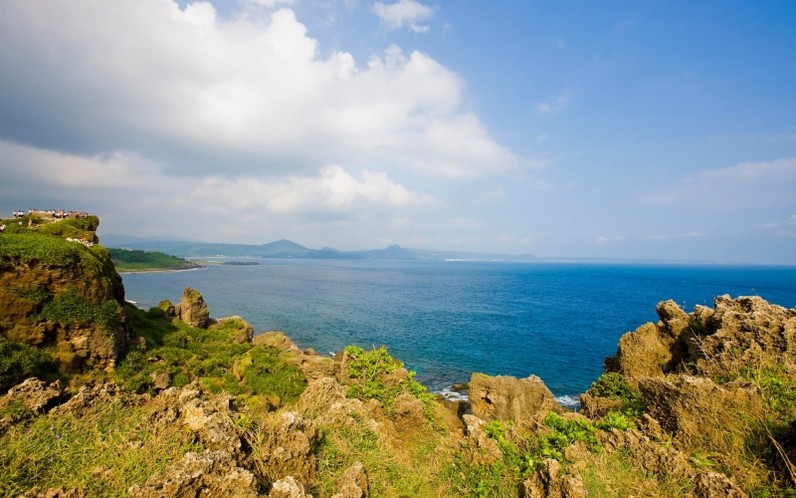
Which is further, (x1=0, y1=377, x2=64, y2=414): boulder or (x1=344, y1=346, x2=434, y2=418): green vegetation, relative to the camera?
(x1=344, y1=346, x2=434, y2=418): green vegetation

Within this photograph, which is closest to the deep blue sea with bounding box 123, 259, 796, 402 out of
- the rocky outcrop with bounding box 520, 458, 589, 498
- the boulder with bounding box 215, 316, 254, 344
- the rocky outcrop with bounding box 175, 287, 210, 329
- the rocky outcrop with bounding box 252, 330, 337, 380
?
the rocky outcrop with bounding box 252, 330, 337, 380

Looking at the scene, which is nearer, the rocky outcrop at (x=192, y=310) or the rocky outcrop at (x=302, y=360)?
the rocky outcrop at (x=302, y=360)

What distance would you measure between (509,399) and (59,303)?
34.2m

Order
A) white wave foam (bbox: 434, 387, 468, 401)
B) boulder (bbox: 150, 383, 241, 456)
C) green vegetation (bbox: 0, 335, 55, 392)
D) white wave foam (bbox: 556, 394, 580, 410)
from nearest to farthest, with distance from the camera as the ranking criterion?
1. boulder (bbox: 150, 383, 241, 456)
2. green vegetation (bbox: 0, 335, 55, 392)
3. white wave foam (bbox: 556, 394, 580, 410)
4. white wave foam (bbox: 434, 387, 468, 401)

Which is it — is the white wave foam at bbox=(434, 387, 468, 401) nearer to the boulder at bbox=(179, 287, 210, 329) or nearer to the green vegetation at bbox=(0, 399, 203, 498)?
the boulder at bbox=(179, 287, 210, 329)

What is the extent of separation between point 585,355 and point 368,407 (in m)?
44.1

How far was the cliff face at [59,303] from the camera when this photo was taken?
75.2ft

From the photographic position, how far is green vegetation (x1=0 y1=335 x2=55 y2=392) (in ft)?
60.9

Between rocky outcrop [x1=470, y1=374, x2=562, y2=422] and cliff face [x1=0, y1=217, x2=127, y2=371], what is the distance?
93.1ft

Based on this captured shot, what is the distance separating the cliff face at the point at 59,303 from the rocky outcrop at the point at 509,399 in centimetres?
2838

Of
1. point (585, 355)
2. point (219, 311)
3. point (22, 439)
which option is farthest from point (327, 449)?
point (219, 311)

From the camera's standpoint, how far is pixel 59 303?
79.4ft

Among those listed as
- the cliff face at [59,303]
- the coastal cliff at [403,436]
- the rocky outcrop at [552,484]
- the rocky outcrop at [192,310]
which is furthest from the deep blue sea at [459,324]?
the rocky outcrop at [552,484]

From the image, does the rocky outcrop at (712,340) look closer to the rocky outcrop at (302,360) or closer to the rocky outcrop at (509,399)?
the rocky outcrop at (509,399)
